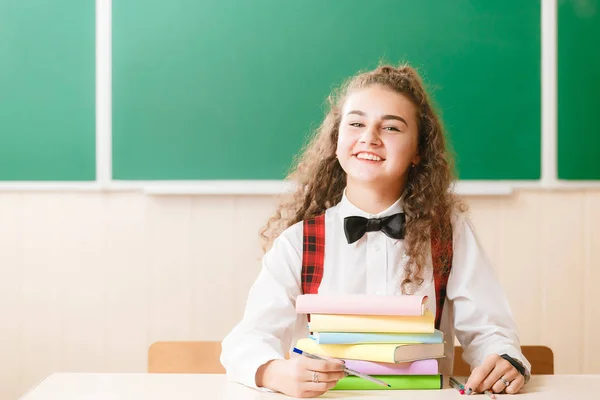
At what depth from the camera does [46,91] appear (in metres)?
2.71

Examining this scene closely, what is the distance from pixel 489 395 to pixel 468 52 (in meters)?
1.62

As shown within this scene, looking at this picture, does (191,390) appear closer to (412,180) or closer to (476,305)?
(476,305)

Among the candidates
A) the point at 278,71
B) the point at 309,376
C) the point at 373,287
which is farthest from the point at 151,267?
the point at 309,376

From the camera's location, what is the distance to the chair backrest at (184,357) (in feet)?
6.57

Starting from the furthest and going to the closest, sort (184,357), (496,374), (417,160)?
(184,357)
(417,160)
(496,374)

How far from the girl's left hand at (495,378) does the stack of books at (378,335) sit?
0.08 metres

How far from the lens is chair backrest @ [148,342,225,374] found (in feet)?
6.57

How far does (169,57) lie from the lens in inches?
106

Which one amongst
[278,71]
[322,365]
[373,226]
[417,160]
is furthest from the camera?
[278,71]

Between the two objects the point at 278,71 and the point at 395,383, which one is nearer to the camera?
the point at 395,383

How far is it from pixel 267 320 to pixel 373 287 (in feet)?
0.94

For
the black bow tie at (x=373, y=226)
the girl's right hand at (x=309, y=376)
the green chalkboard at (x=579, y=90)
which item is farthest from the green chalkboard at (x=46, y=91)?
the green chalkboard at (x=579, y=90)

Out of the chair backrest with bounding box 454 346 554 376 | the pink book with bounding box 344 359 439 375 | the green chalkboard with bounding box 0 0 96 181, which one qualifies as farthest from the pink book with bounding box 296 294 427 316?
the green chalkboard with bounding box 0 0 96 181

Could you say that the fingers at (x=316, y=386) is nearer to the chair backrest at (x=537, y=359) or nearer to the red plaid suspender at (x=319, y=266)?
the red plaid suspender at (x=319, y=266)
